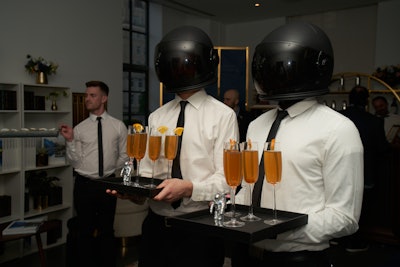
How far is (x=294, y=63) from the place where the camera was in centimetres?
141

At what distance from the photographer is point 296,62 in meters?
1.41

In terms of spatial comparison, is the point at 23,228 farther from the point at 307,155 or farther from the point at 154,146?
the point at 307,155

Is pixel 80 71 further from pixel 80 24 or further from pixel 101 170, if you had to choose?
pixel 101 170

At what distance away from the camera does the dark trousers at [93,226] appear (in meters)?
3.92

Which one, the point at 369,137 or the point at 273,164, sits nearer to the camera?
the point at 273,164

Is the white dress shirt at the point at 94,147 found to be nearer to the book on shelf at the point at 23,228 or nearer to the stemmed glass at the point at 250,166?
the book on shelf at the point at 23,228

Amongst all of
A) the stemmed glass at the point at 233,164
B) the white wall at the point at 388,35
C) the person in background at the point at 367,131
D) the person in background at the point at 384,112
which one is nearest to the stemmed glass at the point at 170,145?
the stemmed glass at the point at 233,164

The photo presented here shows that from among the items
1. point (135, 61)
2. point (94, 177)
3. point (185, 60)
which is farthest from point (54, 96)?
point (185, 60)

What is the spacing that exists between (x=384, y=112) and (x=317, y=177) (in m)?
5.36

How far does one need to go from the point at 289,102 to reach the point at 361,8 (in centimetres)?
697

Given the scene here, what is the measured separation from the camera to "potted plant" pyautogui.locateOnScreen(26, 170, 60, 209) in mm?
4598

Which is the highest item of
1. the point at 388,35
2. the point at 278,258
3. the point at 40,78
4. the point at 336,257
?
the point at 388,35

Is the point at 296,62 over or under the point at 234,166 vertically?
over

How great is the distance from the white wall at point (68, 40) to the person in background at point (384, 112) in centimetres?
385
